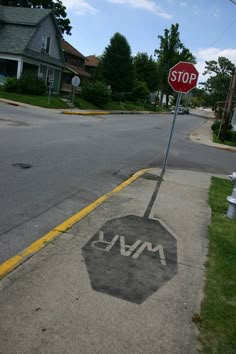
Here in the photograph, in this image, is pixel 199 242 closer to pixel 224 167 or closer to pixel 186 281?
pixel 186 281

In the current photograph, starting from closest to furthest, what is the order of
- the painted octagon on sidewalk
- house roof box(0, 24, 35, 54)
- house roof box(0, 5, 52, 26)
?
the painted octagon on sidewalk
house roof box(0, 24, 35, 54)
house roof box(0, 5, 52, 26)

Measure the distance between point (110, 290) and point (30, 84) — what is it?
Answer: 98.8 feet

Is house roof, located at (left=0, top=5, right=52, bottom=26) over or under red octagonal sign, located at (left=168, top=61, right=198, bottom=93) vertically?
over

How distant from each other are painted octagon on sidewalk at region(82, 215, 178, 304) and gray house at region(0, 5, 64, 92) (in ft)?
103

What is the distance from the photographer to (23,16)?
35.9 meters

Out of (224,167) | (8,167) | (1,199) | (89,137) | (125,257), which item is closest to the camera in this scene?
(125,257)

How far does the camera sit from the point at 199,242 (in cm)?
538

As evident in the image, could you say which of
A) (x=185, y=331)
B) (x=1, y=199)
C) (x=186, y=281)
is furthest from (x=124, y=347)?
(x=1, y=199)

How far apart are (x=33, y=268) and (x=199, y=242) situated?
2510 mm

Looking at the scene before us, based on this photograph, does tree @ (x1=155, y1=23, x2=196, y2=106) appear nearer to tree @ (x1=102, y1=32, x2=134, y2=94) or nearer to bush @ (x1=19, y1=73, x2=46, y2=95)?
tree @ (x1=102, y1=32, x2=134, y2=94)

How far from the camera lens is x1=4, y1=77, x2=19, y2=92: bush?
30.8 m

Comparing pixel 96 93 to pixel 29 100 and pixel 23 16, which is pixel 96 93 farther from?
pixel 29 100

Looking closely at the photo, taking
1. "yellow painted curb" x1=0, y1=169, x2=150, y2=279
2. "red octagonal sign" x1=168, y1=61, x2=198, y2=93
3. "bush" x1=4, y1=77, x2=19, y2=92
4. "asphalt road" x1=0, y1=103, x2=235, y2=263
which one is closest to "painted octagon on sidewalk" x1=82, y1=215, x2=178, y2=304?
"yellow painted curb" x1=0, y1=169, x2=150, y2=279

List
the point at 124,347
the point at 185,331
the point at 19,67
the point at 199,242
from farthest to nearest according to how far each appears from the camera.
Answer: the point at 19,67, the point at 199,242, the point at 185,331, the point at 124,347
